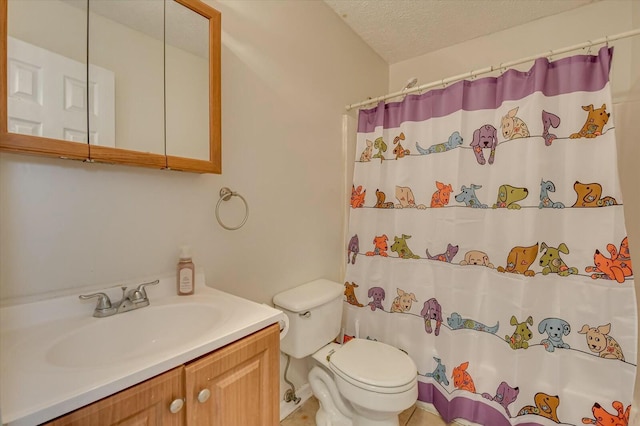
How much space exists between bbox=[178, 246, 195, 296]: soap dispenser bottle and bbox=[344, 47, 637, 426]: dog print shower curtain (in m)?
1.14

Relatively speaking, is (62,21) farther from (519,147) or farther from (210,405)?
(519,147)

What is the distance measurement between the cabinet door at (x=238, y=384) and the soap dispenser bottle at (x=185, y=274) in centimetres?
38

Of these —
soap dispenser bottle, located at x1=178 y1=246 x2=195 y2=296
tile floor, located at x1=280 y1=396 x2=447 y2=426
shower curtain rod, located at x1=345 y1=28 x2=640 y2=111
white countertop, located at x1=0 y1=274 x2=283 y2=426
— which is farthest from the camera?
tile floor, located at x1=280 y1=396 x2=447 y2=426

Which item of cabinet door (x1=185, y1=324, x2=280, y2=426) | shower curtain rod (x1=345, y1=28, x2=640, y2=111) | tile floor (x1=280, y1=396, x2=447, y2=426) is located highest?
shower curtain rod (x1=345, y1=28, x2=640, y2=111)

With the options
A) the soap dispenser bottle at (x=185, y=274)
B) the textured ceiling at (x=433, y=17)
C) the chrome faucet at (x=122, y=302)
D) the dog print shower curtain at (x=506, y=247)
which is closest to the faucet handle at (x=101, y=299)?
the chrome faucet at (x=122, y=302)

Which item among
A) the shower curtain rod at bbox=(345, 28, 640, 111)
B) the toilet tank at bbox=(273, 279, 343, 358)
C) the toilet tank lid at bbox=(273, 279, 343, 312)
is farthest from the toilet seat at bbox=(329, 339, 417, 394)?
the shower curtain rod at bbox=(345, 28, 640, 111)

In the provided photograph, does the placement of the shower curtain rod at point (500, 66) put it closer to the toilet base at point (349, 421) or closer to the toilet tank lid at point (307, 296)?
the toilet tank lid at point (307, 296)

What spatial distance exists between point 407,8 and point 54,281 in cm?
218

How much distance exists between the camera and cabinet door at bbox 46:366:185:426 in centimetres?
53

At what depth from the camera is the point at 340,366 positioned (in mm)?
1357

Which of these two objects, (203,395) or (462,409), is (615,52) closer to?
(462,409)

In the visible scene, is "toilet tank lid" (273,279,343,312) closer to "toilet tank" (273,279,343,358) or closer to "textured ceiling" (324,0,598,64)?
"toilet tank" (273,279,343,358)

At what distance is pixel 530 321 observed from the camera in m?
1.38

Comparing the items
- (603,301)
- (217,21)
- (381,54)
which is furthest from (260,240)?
(381,54)
